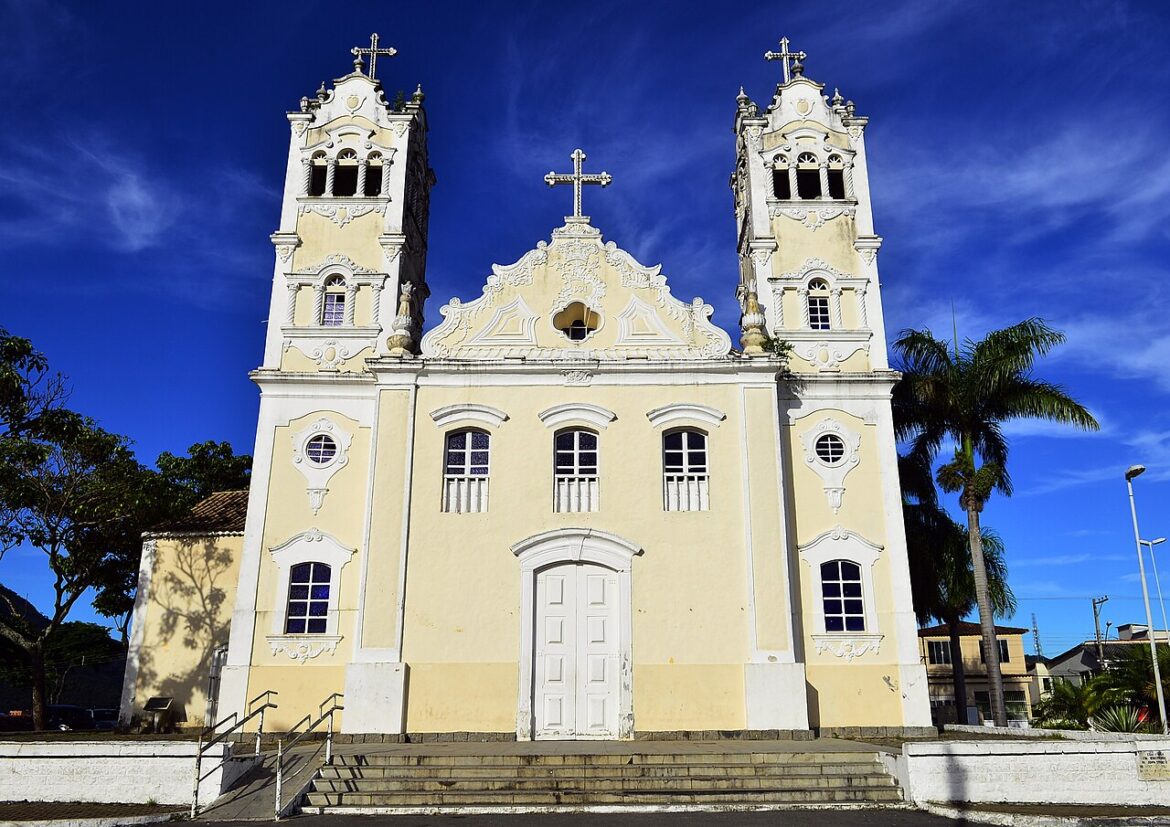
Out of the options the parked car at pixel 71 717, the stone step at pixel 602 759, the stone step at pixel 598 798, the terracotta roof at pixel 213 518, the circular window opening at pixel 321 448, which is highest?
the circular window opening at pixel 321 448

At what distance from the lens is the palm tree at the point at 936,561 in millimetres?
22281

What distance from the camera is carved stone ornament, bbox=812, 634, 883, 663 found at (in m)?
16.8

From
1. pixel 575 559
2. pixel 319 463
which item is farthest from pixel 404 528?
pixel 575 559

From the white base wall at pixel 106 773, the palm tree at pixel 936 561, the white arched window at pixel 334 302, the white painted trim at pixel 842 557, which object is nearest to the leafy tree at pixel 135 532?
the white arched window at pixel 334 302

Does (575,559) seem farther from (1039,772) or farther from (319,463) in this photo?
(1039,772)

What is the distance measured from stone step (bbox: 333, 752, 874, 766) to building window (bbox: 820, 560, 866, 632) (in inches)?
162

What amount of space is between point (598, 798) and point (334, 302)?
1196 centimetres

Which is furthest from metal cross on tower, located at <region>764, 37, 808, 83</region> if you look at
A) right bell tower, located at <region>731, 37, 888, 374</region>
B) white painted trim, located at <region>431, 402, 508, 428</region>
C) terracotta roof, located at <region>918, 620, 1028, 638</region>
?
terracotta roof, located at <region>918, 620, 1028, 638</region>

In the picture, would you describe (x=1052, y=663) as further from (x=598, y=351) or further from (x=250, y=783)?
(x=250, y=783)

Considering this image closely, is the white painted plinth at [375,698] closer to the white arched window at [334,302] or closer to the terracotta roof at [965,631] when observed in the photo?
the white arched window at [334,302]

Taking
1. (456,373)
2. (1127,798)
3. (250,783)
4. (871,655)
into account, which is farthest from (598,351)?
(1127,798)

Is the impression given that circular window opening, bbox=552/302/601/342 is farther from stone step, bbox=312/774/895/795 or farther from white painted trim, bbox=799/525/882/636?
stone step, bbox=312/774/895/795

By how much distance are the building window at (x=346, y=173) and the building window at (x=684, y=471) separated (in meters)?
9.33

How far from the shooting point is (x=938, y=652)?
44.5 meters
